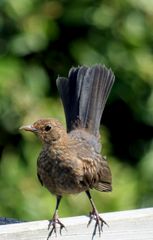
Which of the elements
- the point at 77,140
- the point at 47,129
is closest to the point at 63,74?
the point at 77,140

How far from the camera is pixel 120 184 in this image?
565cm

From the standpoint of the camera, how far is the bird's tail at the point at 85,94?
4.91 metres

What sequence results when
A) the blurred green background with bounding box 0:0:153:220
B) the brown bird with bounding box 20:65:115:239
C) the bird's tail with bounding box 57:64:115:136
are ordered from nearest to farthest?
1. the brown bird with bounding box 20:65:115:239
2. the bird's tail with bounding box 57:64:115:136
3. the blurred green background with bounding box 0:0:153:220

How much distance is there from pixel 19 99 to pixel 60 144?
1.14 m

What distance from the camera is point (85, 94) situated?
16.4 feet

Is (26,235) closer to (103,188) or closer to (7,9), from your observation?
(103,188)

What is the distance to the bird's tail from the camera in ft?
16.1

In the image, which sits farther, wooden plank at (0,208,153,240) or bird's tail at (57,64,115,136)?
bird's tail at (57,64,115,136)

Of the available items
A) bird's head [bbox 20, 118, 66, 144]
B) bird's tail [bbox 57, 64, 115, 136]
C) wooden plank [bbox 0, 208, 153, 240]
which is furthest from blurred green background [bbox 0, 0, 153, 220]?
wooden plank [bbox 0, 208, 153, 240]

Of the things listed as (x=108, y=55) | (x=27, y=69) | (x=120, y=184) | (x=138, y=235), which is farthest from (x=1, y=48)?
(x=138, y=235)

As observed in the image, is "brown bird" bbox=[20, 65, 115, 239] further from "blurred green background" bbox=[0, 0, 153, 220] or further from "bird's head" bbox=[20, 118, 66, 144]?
"blurred green background" bbox=[0, 0, 153, 220]

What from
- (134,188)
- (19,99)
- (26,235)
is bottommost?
(134,188)

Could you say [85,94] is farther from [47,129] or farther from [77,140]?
[47,129]

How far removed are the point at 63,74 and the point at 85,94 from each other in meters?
0.99
